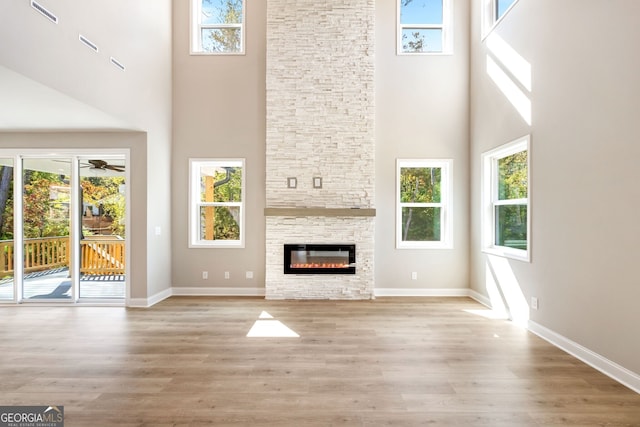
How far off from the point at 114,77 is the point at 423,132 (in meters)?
4.61

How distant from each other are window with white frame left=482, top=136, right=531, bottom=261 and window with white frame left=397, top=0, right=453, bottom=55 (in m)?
2.25

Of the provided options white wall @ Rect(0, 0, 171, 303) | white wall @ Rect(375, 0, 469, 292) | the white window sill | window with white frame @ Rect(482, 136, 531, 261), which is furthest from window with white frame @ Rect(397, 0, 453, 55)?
white wall @ Rect(0, 0, 171, 303)

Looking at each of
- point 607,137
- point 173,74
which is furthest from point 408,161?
point 173,74

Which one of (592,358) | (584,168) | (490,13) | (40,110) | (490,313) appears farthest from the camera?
(490,13)

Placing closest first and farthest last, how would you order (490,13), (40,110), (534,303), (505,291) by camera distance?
1. (40,110)
2. (534,303)
3. (505,291)
4. (490,13)

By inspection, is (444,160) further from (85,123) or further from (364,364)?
(85,123)

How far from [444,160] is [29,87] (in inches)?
216

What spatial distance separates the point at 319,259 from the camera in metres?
5.49

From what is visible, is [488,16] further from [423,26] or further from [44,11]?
[44,11]

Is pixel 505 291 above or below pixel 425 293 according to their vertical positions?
above

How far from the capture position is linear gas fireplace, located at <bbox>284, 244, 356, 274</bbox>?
5461 millimetres

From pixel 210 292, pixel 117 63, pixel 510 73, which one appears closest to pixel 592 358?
pixel 510 73

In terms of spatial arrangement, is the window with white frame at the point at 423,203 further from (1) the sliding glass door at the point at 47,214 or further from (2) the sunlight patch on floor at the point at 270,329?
(1) the sliding glass door at the point at 47,214

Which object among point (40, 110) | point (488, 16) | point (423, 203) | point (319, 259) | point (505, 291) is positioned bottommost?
point (505, 291)
